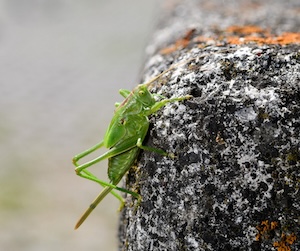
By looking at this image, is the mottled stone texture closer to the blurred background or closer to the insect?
the insect

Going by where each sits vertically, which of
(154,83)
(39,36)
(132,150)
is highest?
(39,36)

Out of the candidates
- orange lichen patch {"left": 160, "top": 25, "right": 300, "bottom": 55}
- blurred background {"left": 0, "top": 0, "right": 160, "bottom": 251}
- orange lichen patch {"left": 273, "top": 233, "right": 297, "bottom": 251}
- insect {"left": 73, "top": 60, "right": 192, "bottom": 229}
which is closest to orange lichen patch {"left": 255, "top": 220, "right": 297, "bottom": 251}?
orange lichen patch {"left": 273, "top": 233, "right": 297, "bottom": 251}

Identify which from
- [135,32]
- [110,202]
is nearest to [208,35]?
[110,202]

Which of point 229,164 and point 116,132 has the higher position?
point 116,132

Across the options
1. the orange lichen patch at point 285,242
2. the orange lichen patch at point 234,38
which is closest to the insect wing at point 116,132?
the orange lichen patch at point 234,38

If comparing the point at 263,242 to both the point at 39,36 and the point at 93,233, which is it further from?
the point at 39,36

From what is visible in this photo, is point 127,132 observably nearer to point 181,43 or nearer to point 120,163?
point 120,163

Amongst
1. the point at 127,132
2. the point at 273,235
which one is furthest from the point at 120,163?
the point at 273,235
